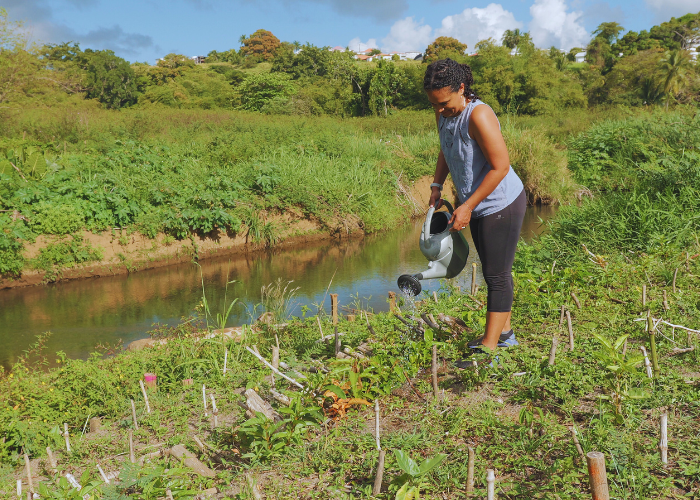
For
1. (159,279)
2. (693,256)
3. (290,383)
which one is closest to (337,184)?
(159,279)

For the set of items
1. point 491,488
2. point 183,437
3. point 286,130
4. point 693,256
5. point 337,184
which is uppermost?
point 286,130

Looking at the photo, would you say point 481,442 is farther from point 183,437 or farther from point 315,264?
point 315,264

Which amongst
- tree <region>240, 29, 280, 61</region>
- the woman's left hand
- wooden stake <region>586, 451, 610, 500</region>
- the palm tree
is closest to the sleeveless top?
the woman's left hand

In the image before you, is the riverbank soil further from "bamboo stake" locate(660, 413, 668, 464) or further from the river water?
the river water

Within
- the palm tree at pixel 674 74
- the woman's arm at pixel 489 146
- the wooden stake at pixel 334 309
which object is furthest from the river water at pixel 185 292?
the palm tree at pixel 674 74

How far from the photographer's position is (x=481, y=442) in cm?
239

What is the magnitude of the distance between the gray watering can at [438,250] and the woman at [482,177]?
0.12 metres

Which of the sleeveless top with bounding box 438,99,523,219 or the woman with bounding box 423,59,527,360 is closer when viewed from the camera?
the woman with bounding box 423,59,527,360

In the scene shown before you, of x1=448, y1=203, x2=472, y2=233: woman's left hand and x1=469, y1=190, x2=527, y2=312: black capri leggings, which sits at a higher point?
x1=448, y1=203, x2=472, y2=233: woman's left hand

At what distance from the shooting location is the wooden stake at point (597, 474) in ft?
5.23

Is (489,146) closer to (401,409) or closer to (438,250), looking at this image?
(438,250)

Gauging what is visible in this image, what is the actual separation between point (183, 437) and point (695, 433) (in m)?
2.39

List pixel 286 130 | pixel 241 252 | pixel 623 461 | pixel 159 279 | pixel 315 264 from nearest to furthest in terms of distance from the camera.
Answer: pixel 623 461 < pixel 159 279 < pixel 315 264 < pixel 241 252 < pixel 286 130

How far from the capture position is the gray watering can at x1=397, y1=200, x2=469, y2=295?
294cm
